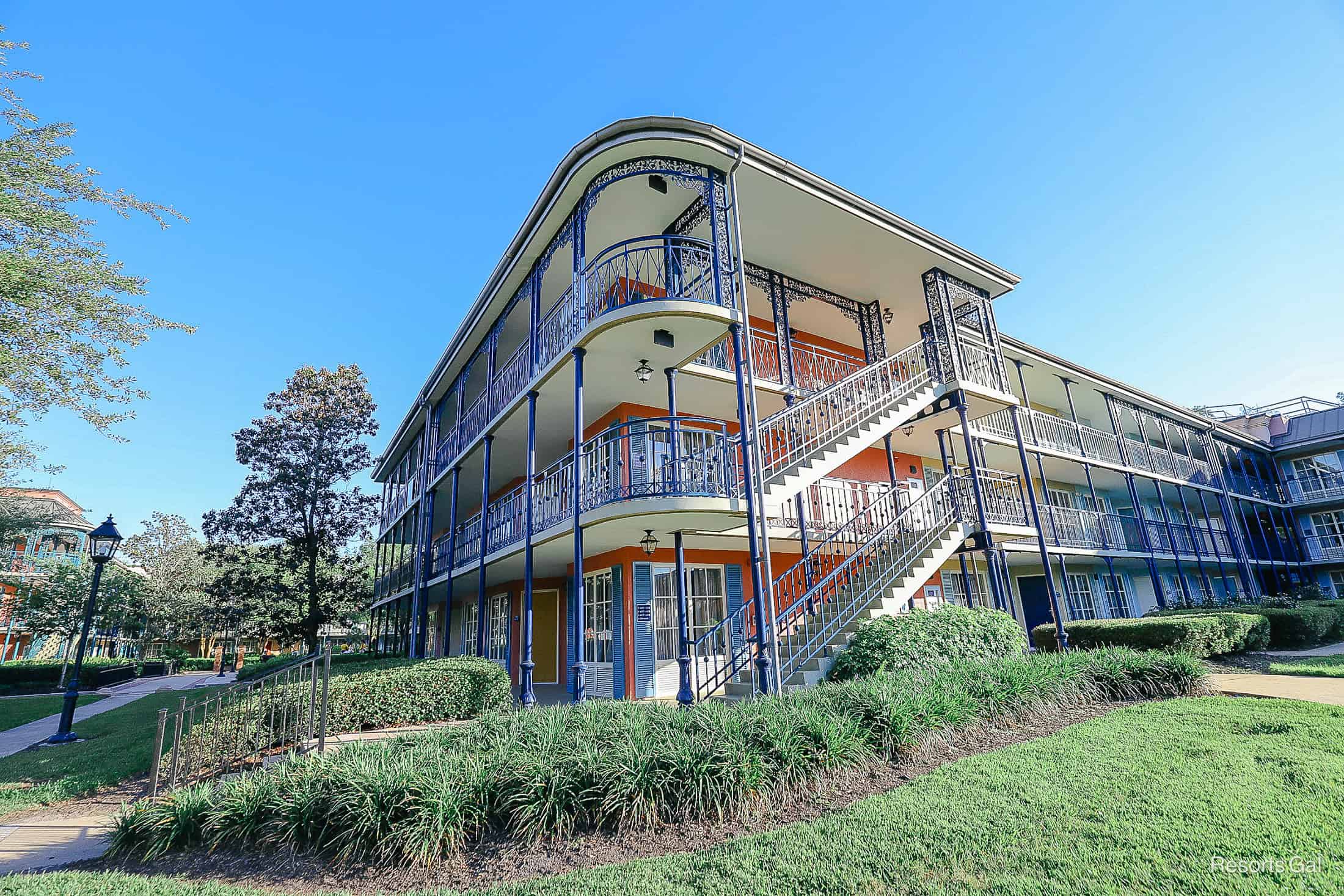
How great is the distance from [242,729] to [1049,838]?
861cm

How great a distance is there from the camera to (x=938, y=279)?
1428 cm

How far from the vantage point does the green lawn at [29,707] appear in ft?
50.7

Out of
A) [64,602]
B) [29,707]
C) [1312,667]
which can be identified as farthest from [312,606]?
[1312,667]

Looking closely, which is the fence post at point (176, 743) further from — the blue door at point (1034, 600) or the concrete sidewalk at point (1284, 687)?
the blue door at point (1034, 600)

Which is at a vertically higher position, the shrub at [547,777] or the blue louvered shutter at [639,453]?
the blue louvered shutter at [639,453]

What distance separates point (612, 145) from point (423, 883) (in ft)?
32.3

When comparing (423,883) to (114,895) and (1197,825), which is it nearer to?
(114,895)

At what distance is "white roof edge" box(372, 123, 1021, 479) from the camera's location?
973cm

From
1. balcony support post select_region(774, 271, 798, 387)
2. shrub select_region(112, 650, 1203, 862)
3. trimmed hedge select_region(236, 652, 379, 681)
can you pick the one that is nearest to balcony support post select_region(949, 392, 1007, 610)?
balcony support post select_region(774, 271, 798, 387)

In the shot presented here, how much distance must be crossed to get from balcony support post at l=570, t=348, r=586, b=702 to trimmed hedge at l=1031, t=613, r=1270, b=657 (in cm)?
985

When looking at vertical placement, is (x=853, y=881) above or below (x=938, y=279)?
below

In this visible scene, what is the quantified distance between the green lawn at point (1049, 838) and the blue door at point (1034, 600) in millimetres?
16867

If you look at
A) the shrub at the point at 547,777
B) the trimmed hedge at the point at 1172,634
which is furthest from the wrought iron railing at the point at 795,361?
the trimmed hedge at the point at 1172,634

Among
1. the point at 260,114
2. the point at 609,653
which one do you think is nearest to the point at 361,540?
the point at 609,653
